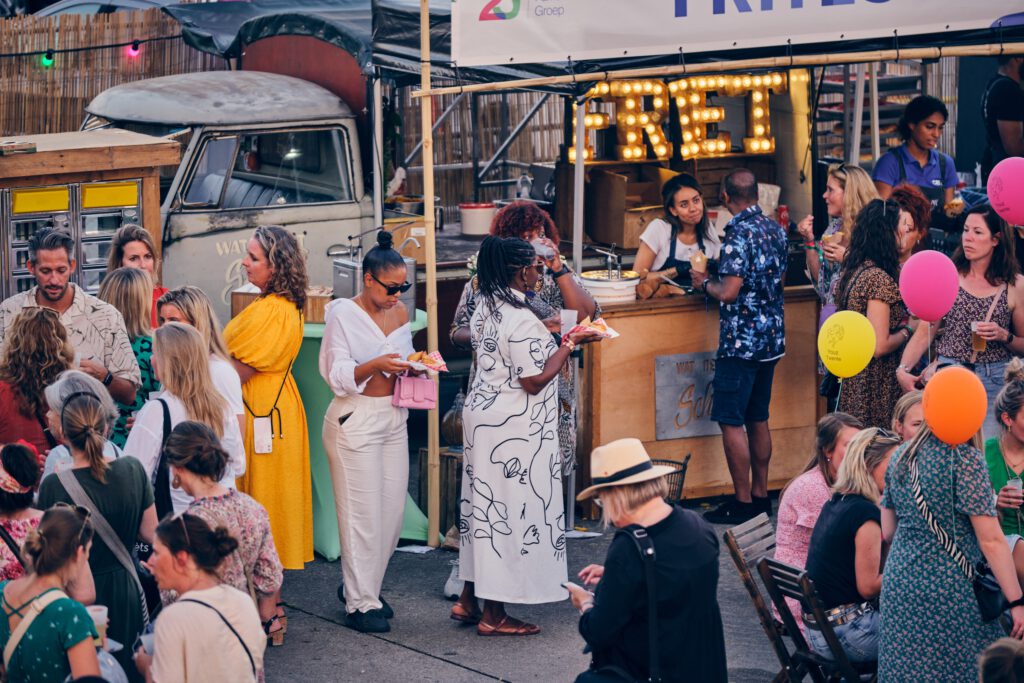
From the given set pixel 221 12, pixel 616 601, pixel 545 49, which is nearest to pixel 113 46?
pixel 221 12

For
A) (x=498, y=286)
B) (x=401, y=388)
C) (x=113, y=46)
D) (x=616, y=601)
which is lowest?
(x=616, y=601)

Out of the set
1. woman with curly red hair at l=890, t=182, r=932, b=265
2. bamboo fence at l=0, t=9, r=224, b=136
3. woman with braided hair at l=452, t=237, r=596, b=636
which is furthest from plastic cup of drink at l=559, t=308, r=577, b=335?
bamboo fence at l=0, t=9, r=224, b=136

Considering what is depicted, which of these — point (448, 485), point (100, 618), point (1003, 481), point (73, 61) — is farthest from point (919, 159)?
point (73, 61)

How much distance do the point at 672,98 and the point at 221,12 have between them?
155 inches

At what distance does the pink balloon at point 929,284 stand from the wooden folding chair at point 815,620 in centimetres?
173

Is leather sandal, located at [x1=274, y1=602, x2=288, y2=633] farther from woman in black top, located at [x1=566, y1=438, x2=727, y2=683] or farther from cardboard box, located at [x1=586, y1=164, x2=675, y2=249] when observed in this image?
cardboard box, located at [x1=586, y1=164, x2=675, y2=249]

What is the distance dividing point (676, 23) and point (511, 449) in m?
2.59

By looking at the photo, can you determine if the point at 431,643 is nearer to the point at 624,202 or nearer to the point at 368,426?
the point at 368,426

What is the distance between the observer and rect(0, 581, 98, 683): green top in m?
4.38

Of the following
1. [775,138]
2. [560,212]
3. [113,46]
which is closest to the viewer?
[560,212]

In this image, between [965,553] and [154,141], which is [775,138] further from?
[965,553]

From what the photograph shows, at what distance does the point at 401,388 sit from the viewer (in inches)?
269

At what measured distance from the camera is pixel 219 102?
9797 mm

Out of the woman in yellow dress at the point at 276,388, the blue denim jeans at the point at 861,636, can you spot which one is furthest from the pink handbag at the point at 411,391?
the blue denim jeans at the point at 861,636
